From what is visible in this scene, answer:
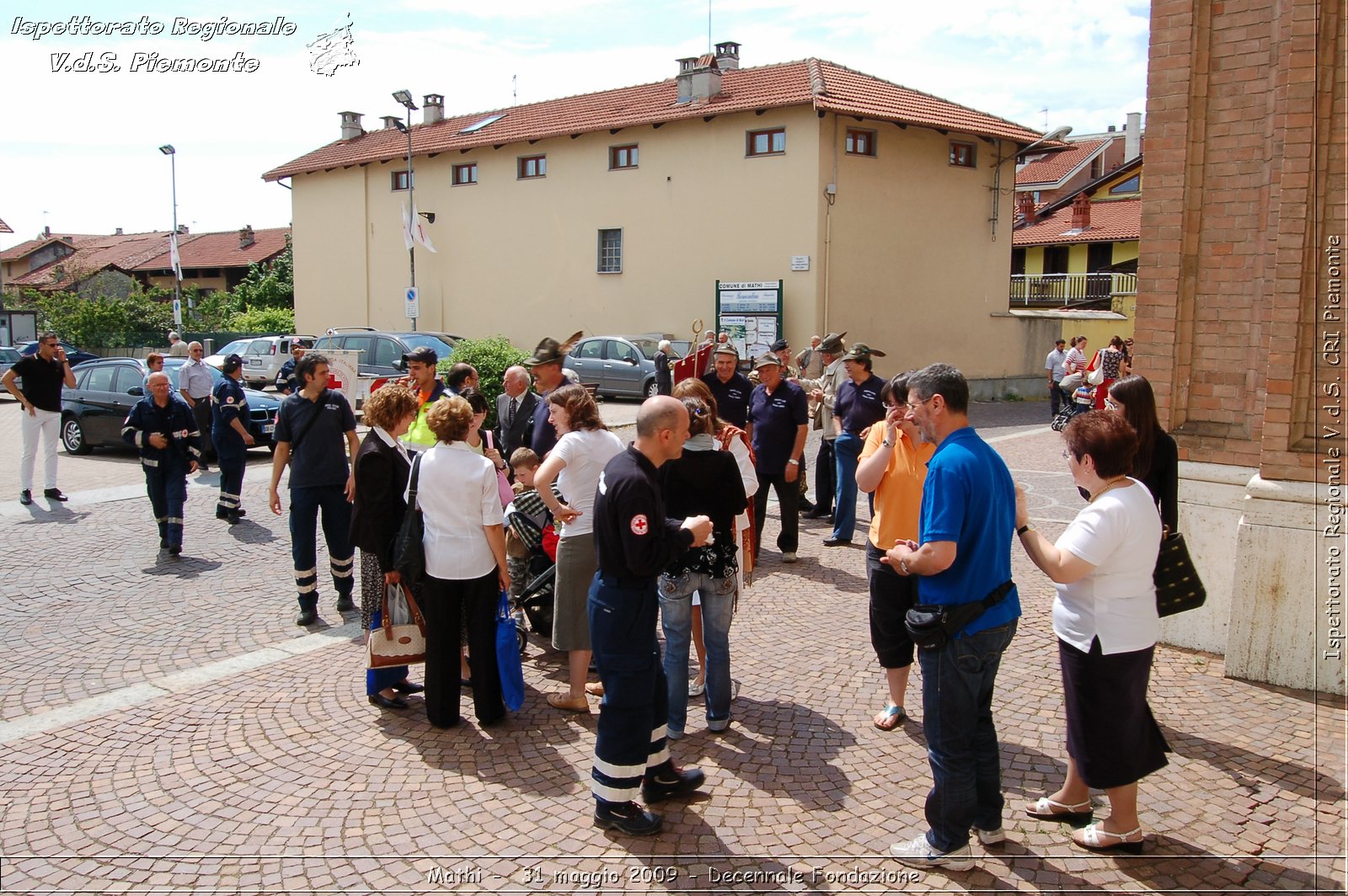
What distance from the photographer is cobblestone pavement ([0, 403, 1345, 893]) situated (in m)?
3.71

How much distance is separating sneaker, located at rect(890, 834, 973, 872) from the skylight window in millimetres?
29051

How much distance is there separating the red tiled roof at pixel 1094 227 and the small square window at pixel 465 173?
19.0m

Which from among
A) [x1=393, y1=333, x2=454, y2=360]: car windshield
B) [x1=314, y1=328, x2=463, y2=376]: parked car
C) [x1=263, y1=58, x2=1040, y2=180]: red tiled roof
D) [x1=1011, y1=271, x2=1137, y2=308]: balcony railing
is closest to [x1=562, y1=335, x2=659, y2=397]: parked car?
[x1=393, y1=333, x2=454, y2=360]: car windshield

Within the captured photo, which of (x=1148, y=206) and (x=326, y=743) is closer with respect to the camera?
(x=326, y=743)

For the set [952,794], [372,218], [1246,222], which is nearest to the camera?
[952,794]

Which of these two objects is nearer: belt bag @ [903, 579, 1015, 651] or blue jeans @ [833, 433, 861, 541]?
belt bag @ [903, 579, 1015, 651]

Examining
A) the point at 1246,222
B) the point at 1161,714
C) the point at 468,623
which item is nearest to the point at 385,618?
the point at 468,623

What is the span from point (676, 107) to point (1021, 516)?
75.3ft

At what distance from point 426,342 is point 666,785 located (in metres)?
19.1

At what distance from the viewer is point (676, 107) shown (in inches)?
973

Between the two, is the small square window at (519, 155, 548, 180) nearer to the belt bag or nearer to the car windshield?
the car windshield

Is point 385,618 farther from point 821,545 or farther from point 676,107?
point 676,107

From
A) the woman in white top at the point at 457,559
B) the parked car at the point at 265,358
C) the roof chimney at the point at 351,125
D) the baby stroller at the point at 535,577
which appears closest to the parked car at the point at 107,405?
the baby stroller at the point at 535,577

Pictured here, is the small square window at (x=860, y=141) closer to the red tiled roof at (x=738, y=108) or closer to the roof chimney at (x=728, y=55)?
the red tiled roof at (x=738, y=108)
